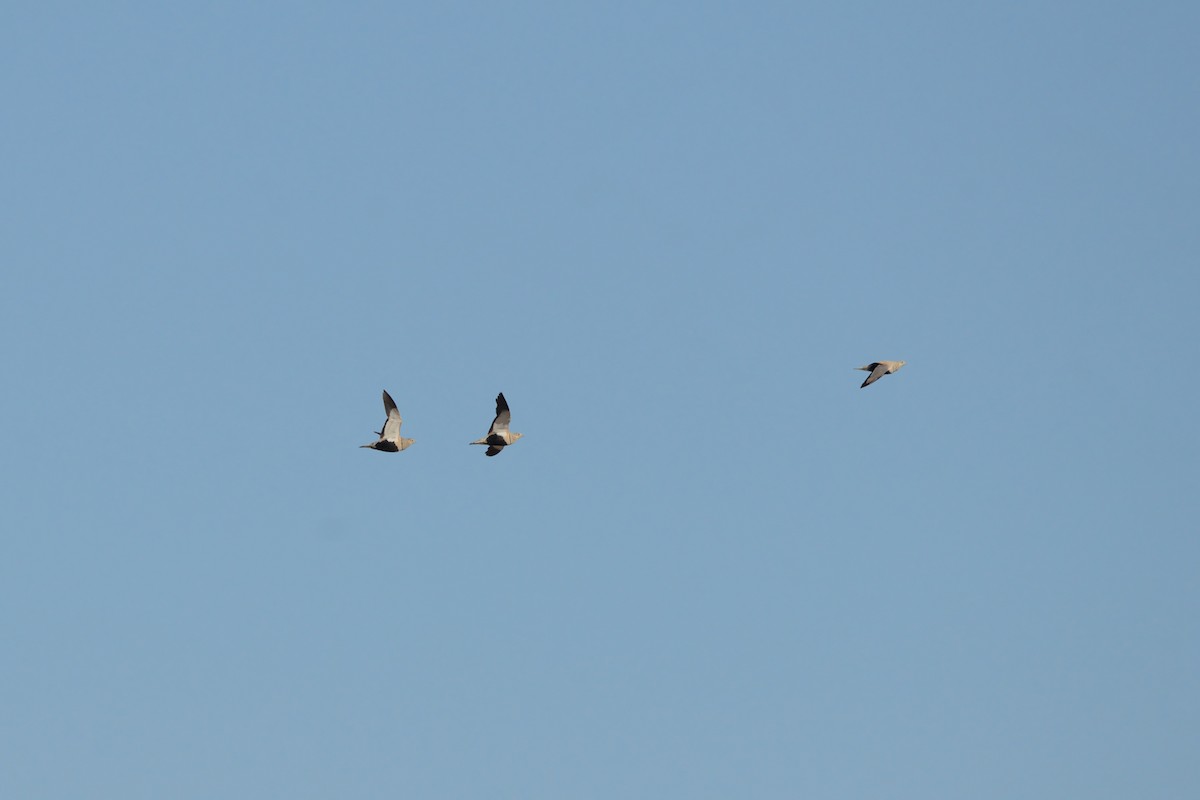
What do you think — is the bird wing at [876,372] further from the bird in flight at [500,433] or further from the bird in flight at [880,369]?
the bird in flight at [500,433]

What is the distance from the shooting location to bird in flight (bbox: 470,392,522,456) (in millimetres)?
127312

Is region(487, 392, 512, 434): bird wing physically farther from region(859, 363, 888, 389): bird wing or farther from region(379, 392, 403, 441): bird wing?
region(859, 363, 888, 389): bird wing

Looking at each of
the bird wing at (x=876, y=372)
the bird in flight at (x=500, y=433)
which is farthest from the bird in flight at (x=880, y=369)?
the bird in flight at (x=500, y=433)

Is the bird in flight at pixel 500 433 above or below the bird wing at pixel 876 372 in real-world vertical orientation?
below

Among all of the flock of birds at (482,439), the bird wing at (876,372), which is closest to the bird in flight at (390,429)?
the flock of birds at (482,439)

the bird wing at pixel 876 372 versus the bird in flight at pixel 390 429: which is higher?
the bird wing at pixel 876 372

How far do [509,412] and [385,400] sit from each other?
6249mm

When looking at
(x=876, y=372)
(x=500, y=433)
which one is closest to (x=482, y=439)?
(x=500, y=433)

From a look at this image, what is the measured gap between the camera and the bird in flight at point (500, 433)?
418 ft

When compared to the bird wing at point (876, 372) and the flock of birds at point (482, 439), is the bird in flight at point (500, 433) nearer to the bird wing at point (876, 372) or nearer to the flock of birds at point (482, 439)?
the flock of birds at point (482, 439)

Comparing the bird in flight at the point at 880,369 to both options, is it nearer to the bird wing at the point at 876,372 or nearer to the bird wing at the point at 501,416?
the bird wing at the point at 876,372

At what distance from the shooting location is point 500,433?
128 m

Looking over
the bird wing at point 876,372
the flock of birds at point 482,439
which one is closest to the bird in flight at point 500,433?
the flock of birds at point 482,439

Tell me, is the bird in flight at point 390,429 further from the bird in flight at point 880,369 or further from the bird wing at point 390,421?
the bird in flight at point 880,369
